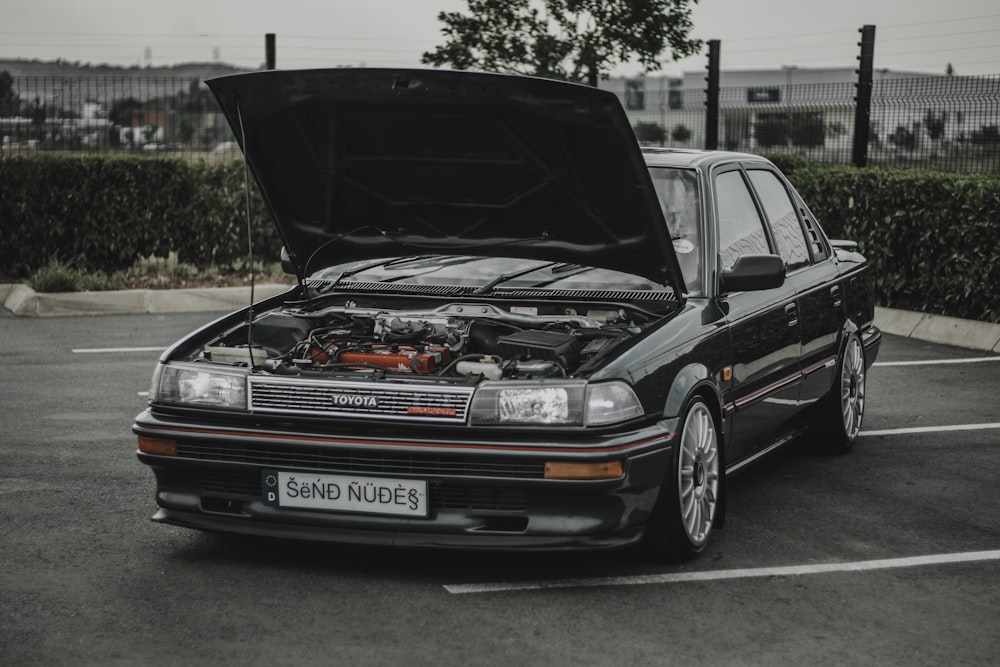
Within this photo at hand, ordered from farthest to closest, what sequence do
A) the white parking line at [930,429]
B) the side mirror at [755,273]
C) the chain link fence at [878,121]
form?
the chain link fence at [878,121] → the white parking line at [930,429] → the side mirror at [755,273]

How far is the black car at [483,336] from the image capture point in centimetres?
481

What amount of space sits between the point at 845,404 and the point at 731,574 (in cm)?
248

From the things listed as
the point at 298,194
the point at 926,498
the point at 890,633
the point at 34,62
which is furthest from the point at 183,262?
the point at 890,633

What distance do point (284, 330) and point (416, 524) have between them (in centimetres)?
130

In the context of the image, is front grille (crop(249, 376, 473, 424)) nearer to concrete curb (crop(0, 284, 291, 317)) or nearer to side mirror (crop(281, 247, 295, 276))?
side mirror (crop(281, 247, 295, 276))

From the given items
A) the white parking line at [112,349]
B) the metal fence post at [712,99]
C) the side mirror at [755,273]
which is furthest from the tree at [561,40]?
the side mirror at [755,273]

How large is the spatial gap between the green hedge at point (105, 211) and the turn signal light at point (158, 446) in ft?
31.4

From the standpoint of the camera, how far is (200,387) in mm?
5117

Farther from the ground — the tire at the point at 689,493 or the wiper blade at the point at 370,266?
the wiper blade at the point at 370,266

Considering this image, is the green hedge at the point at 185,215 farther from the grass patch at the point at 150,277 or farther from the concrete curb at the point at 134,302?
the concrete curb at the point at 134,302

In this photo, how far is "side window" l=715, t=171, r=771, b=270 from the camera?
6066mm

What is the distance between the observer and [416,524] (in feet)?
15.9

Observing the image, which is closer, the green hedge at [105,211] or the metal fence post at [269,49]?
the green hedge at [105,211]

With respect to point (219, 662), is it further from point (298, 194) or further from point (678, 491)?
point (298, 194)
